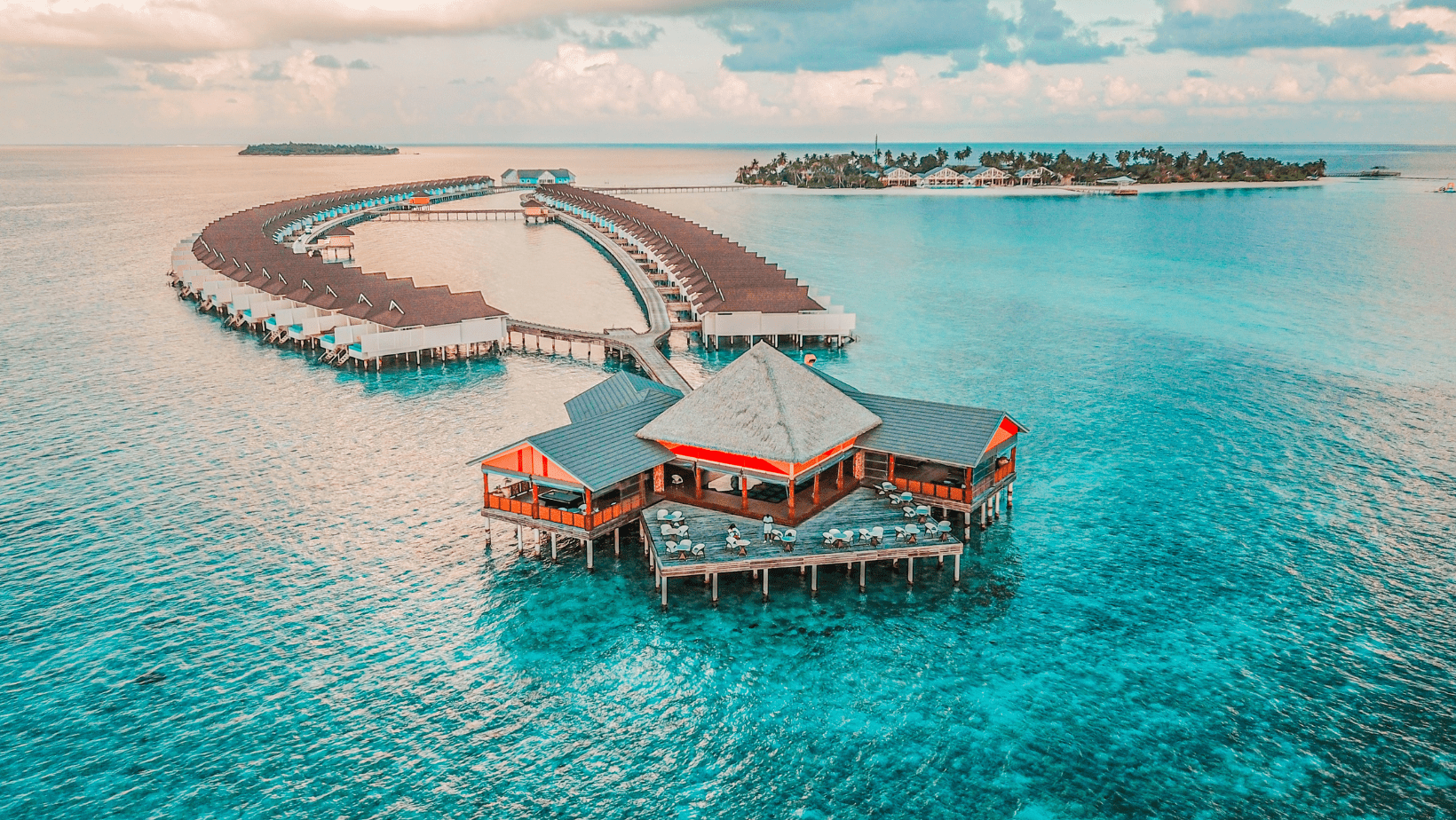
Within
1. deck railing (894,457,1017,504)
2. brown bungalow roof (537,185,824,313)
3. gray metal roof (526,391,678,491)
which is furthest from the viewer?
brown bungalow roof (537,185,824,313)

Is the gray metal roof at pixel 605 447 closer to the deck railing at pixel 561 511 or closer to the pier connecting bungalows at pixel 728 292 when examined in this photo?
the deck railing at pixel 561 511

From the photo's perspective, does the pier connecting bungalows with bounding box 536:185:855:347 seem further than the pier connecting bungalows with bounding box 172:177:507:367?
Yes

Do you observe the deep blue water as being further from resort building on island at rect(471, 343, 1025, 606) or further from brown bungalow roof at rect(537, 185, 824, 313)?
brown bungalow roof at rect(537, 185, 824, 313)

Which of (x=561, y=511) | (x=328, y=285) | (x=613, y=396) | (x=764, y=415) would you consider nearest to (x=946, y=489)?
(x=764, y=415)

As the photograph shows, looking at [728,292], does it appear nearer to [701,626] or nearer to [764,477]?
[764,477]

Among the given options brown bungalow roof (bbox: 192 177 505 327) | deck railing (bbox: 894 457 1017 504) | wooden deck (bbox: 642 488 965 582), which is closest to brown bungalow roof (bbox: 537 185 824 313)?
brown bungalow roof (bbox: 192 177 505 327)

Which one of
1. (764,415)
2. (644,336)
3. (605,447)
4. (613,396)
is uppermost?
(764,415)

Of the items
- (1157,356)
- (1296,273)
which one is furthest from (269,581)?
(1296,273)
